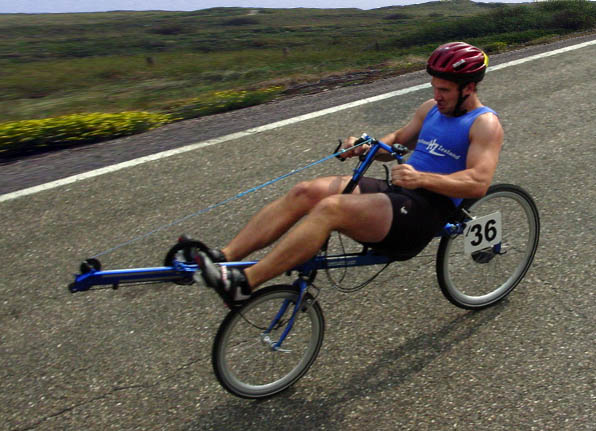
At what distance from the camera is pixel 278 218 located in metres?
3.35

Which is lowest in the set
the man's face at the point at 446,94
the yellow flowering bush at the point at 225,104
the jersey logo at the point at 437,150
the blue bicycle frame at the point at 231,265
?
the yellow flowering bush at the point at 225,104

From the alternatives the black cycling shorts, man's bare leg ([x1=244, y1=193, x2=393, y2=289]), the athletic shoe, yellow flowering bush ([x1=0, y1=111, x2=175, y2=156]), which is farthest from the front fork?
yellow flowering bush ([x1=0, y1=111, x2=175, y2=156])

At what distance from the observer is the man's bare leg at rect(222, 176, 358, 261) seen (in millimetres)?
3318

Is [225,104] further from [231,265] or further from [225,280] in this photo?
[225,280]

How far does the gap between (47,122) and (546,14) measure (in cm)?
1636

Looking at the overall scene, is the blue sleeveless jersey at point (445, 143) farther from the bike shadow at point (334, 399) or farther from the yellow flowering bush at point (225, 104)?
the yellow flowering bush at point (225, 104)

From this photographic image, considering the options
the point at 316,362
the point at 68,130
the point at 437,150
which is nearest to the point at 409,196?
the point at 437,150

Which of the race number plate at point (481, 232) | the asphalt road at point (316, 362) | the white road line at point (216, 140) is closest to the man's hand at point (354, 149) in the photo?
the race number plate at point (481, 232)

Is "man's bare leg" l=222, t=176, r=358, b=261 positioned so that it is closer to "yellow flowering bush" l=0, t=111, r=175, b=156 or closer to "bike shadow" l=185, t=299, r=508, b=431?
"bike shadow" l=185, t=299, r=508, b=431

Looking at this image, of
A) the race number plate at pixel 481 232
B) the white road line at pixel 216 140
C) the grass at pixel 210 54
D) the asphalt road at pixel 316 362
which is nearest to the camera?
the asphalt road at pixel 316 362

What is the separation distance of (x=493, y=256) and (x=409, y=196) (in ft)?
2.90

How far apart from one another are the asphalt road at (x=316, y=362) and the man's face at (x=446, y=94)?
4.11ft

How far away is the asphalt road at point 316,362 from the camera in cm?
306

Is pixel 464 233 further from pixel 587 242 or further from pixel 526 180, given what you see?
pixel 526 180
